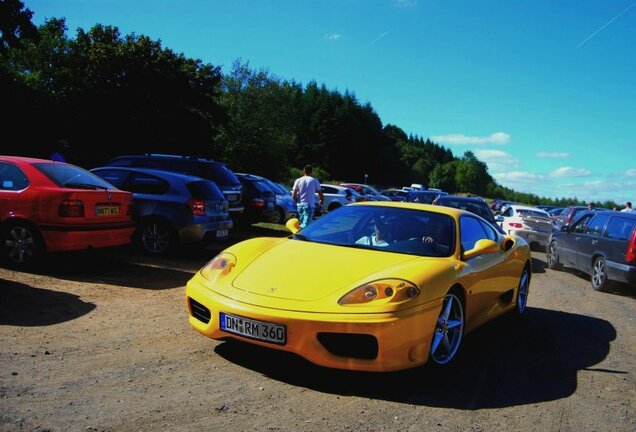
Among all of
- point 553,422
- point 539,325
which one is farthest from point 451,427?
point 539,325

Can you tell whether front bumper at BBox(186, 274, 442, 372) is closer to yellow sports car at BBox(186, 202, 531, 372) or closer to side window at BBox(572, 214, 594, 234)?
yellow sports car at BBox(186, 202, 531, 372)

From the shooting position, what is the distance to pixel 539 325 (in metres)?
6.22

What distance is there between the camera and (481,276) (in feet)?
16.0

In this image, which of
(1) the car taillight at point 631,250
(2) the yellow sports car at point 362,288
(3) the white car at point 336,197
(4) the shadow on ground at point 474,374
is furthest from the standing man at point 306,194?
(3) the white car at point 336,197

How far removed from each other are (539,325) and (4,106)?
20.8 metres

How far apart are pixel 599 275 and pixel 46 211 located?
935 centimetres

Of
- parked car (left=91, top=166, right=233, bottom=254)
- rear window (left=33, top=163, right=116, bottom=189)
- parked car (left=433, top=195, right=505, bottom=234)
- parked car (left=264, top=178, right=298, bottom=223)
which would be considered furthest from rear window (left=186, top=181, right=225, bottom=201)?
parked car (left=264, top=178, right=298, bottom=223)

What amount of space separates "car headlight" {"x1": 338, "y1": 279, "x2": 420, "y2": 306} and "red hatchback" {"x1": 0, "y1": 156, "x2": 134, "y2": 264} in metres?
4.56

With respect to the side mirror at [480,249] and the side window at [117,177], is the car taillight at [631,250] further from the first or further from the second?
the side window at [117,177]

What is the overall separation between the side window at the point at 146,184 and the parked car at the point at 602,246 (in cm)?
809

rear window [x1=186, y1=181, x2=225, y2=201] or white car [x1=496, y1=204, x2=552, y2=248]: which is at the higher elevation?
rear window [x1=186, y1=181, x2=225, y2=201]

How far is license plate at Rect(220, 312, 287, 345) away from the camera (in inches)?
140

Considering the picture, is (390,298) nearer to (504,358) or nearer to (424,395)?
(424,395)

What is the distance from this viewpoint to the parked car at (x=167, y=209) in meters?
8.95
